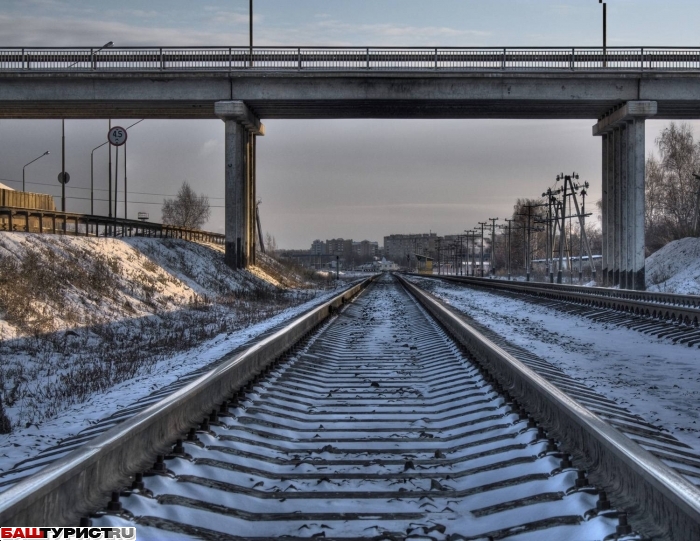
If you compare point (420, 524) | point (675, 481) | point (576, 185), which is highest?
point (576, 185)

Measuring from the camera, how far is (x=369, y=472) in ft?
14.2

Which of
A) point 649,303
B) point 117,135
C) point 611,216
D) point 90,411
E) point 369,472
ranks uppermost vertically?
point 117,135

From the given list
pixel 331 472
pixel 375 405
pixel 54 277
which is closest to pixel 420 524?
pixel 331 472

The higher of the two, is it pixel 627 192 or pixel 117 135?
pixel 117 135

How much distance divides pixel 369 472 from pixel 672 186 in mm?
81902

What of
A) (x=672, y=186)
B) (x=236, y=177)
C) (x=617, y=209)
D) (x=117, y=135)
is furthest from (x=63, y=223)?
(x=672, y=186)

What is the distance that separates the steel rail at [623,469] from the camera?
2.90 meters

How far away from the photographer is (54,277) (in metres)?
18.4

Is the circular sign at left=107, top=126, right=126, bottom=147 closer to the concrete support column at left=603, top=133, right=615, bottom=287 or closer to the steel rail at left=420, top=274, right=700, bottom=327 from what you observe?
the steel rail at left=420, top=274, right=700, bottom=327

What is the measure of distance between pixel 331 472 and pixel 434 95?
32899mm

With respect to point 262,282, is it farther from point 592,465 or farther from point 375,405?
point 592,465

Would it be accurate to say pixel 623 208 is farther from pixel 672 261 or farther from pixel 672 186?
pixel 672 186

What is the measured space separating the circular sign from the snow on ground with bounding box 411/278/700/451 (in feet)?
72.7

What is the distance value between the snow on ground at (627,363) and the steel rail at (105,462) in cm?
362
